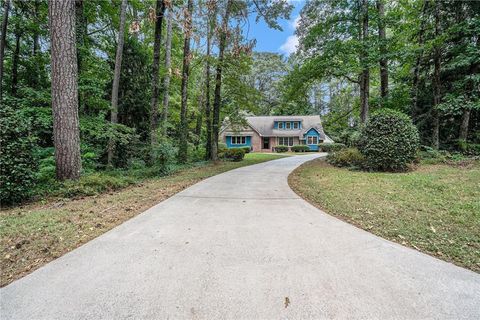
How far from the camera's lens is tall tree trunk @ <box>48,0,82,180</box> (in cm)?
555

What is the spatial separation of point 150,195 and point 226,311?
4.38m

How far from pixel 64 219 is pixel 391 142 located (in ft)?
30.4

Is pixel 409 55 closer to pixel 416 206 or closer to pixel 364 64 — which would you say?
pixel 364 64

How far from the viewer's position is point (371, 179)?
702 centimetres

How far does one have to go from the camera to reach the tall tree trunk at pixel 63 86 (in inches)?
219

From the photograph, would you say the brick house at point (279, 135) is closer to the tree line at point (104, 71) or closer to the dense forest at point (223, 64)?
the tree line at point (104, 71)

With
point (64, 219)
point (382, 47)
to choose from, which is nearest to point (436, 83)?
point (382, 47)

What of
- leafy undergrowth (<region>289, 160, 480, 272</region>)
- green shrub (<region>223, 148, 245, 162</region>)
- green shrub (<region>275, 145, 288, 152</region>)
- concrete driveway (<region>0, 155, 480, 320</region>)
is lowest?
concrete driveway (<region>0, 155, 480, 320</region>)

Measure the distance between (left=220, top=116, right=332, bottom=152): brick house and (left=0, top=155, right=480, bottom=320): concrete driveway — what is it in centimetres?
2865

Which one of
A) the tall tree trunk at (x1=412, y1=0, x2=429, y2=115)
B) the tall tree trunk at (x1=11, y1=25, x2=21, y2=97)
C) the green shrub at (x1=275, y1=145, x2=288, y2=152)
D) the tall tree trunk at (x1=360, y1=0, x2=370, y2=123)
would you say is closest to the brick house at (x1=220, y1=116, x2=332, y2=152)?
the green shrub at (x1=275, y1=145, x2=288, y2=152)

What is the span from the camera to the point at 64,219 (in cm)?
387

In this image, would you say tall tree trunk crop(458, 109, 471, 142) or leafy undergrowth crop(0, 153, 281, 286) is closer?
leafy undergrowth crop(0, 153, 281, 286)

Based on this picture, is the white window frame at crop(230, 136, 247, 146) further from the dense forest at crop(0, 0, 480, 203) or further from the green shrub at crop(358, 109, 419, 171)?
the green shrub at crop(358, 109, 419, 171)

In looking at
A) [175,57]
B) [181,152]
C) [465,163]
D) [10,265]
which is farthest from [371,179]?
[175,57]
